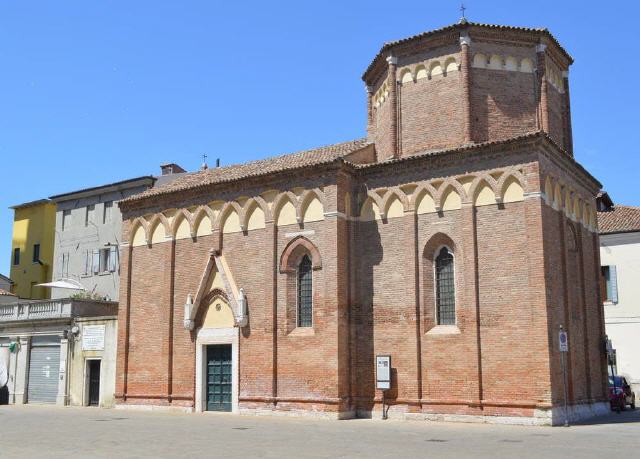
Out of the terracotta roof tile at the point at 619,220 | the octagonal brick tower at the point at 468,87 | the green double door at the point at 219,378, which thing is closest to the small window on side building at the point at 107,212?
the green double door at the point at 219,378

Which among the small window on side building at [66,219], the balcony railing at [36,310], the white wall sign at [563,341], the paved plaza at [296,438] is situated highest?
the small window on side building at [66,219]

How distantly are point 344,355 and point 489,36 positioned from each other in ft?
36.2

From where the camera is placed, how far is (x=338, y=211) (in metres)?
21.7

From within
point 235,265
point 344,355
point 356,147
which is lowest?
point 344,355

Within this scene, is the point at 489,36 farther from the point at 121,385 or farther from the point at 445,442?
the point at 121,385

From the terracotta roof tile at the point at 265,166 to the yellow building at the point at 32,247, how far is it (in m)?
21.8

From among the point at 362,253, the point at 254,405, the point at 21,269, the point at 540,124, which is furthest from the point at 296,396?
the point at 21,269

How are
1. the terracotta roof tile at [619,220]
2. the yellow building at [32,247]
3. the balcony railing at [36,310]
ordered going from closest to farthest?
the balcony railing at [36,310] → the terracotta roof tile at [619,220] → the yellow building at [32,247]

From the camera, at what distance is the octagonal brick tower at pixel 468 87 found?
21859mm

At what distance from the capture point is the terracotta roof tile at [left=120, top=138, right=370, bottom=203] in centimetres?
2334

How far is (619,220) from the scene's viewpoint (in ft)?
113

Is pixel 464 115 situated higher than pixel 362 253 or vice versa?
pixel 464 115

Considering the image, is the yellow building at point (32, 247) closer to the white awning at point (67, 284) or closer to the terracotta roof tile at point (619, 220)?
the white awning at point (67, 284)

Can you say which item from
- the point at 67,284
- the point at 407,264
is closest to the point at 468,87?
the point at 407,264
